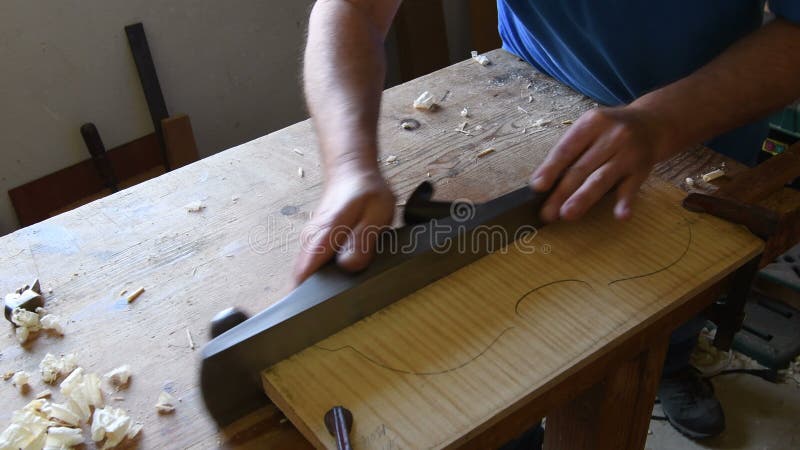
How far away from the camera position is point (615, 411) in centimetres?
108

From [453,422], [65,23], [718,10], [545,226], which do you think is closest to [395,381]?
[453,422]

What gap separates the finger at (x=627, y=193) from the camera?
100cm

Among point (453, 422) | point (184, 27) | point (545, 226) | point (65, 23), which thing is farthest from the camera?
point (184, 27)

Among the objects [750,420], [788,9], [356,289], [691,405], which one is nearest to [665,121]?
[788,9]

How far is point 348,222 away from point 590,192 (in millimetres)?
362

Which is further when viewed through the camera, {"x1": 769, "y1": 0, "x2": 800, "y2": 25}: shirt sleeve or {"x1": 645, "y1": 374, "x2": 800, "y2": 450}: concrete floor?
{"x1": 645, "y1": 374, "x2": 800, "y2": 450}: concrete floor

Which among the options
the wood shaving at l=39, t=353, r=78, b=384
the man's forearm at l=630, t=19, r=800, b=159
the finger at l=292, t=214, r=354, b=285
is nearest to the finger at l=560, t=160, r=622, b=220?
the man's forearm at l=630, t=19, r=800, b=159

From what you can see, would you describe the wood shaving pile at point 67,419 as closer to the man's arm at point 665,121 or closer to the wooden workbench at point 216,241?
the wooden workbench at point 216,241

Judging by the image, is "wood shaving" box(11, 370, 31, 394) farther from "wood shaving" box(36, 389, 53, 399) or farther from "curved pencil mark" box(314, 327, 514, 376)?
"curved pencil mark" box(314, 327, 514, 376)

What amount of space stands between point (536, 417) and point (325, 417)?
0.29 metres

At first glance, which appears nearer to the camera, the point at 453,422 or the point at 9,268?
the point at 453,422

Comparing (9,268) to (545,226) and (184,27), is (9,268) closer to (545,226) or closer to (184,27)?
(545,226)

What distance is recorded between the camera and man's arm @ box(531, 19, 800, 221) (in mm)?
1011

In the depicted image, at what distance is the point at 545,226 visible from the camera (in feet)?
3.36
